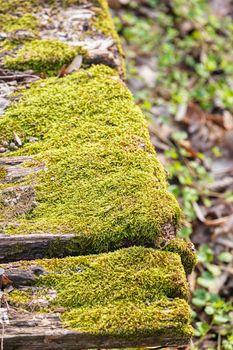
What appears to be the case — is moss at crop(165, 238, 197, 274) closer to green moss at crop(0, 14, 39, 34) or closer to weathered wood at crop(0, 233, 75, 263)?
weathered wood at crop(0, 233, 75, 263)

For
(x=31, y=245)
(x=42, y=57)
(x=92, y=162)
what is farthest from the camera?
(x=42, y=57)

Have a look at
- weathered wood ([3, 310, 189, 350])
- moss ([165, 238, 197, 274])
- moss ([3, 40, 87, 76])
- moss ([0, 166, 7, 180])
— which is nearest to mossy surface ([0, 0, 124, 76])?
moss ([3, 40, 87, 76])

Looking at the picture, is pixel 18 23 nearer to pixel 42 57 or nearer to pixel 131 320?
pixel 42 57

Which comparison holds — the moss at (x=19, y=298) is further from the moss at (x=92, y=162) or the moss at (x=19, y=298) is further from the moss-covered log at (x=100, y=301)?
the moss at (x=92, y=162)

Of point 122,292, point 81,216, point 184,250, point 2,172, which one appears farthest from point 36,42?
point 122,292

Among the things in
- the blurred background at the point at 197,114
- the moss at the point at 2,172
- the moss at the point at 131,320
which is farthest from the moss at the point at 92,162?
the blurred background at the point at 197,114

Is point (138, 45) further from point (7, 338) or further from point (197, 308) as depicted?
point (7, 338)
